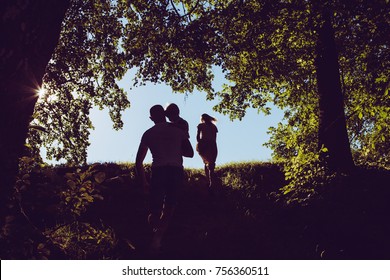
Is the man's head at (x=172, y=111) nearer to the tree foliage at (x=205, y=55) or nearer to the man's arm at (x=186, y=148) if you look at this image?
the man's arm at (x=186, y=148)

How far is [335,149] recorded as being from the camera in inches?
382

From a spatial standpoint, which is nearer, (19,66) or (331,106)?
(19,66)

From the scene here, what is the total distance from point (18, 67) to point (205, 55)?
10016mm

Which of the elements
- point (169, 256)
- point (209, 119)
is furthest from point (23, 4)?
point (209, 119)

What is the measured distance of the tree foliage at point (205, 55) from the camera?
10.7 meters

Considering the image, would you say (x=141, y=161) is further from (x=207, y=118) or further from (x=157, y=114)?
(x=207, y=118)

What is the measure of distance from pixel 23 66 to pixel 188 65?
11.2 m

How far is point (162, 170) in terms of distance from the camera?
5453 mm

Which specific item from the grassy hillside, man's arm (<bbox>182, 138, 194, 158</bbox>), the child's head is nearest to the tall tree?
the grassy hillside

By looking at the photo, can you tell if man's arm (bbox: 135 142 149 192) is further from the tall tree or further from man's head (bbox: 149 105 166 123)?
the tall tree

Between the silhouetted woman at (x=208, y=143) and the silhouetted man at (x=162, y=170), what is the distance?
4.45 metres

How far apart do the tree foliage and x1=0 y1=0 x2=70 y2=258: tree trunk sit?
7774 mm

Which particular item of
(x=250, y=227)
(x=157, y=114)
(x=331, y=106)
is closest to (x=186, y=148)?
(x=157, y=114)
